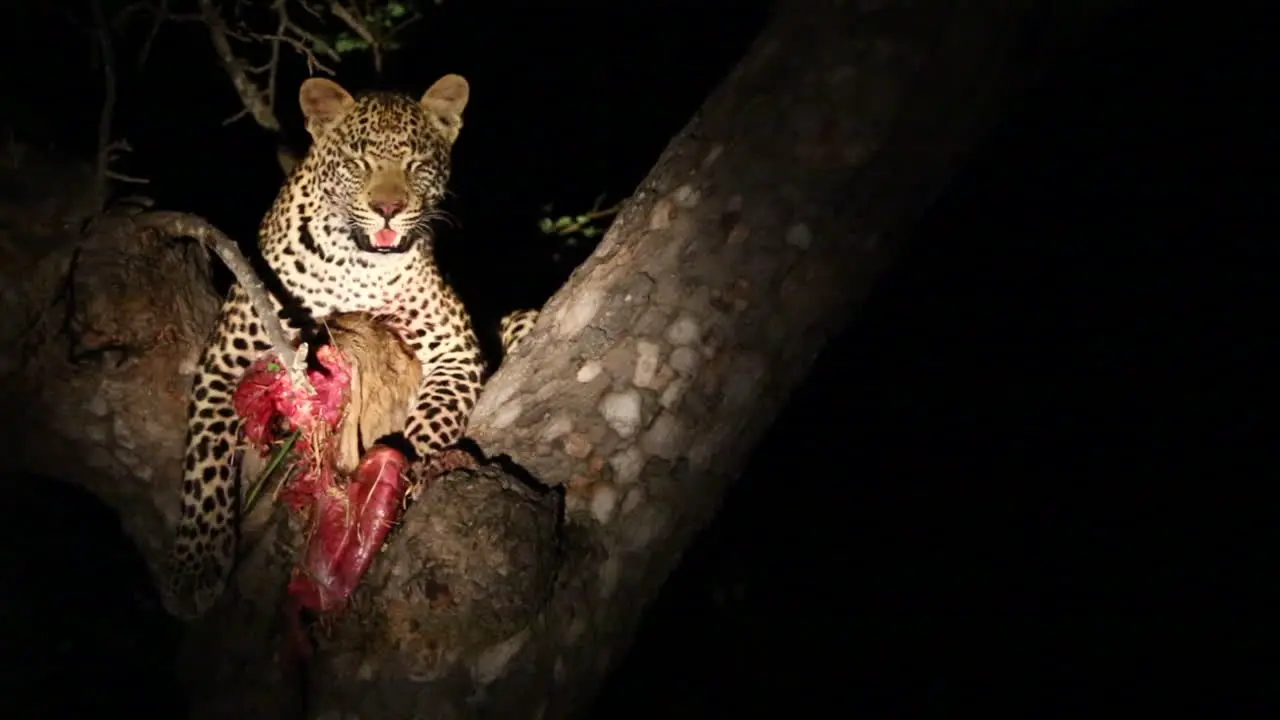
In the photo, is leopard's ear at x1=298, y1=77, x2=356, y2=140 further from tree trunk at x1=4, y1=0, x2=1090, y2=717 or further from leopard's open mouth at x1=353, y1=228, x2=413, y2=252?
tree trunk at x1=4, y1=0, x2=1090, y2=717

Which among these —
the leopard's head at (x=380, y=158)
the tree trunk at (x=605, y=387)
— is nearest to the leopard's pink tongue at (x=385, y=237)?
the leopard's head at (x=380, y=158)

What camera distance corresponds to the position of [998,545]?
19.6 feet

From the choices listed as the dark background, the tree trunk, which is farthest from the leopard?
the dark background

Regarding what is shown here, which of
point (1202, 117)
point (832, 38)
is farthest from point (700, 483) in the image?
Result: point (1202, 117)

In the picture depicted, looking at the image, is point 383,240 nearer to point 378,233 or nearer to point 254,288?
point 378,233

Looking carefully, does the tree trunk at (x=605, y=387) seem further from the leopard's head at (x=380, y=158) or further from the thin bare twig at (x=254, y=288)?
the leopard's head at (x=380, y=158)

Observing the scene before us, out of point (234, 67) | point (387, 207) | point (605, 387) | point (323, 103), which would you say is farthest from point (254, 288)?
point (234, 67)

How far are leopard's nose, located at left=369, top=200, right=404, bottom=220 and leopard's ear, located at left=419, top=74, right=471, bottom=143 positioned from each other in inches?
18.9

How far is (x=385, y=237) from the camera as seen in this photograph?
399 cm

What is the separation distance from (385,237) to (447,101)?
59 centimetres

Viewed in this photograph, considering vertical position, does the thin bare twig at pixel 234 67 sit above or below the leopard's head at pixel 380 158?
above

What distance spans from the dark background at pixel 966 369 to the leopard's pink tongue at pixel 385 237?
5.85ft

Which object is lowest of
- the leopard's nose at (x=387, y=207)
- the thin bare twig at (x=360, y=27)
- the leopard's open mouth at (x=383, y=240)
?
the leopard's open mouth at (x=383, y=240)

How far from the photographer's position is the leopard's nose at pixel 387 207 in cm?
390
